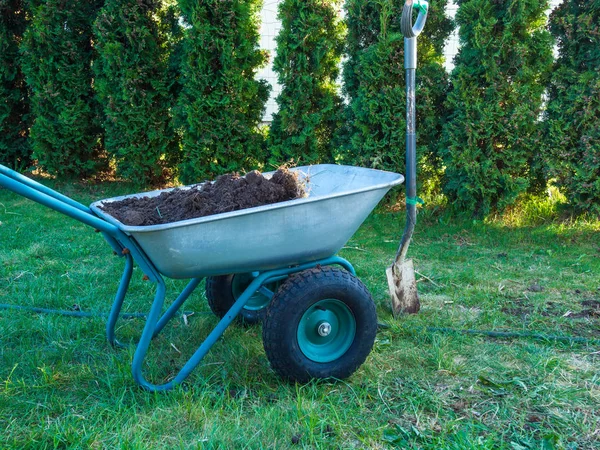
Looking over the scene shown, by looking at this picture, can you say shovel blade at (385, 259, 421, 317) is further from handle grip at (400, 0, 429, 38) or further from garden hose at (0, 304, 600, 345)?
handle grip at (400, 0, 429, 38)

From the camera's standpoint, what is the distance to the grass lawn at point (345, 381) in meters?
2.17

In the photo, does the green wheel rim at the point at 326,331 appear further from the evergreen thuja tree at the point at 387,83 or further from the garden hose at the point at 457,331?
the evergreen thuja tree at the point at 387,83

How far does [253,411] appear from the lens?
2346 mm

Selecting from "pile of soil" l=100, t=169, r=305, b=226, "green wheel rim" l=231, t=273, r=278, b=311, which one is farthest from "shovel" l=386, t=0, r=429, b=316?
"pile of soil" l=100, t=169, r=305, b=226

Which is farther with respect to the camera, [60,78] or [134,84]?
[60,78]

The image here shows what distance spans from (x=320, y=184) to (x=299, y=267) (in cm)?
69

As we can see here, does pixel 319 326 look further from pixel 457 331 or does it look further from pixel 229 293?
pixel 457 331

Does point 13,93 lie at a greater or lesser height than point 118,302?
greater

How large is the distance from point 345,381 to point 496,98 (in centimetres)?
315

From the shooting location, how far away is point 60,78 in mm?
5949

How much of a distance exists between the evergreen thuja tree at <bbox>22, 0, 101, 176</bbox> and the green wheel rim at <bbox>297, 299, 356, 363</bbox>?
446 cm

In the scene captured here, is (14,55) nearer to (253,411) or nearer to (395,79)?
(395,79)

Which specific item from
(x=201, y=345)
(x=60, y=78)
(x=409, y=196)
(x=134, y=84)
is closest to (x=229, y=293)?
(x=201, y=345)

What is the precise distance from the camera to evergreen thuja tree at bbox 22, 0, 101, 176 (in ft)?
19.2
